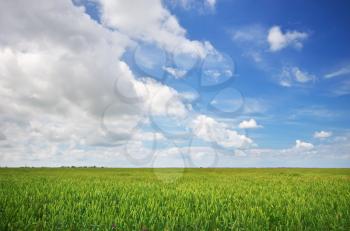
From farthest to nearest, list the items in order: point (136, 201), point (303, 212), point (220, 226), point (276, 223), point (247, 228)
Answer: point (136, 201), point (303, 212), point (276, 223), point (220, 226), point (247, 228)

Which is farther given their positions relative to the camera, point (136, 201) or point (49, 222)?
point (136, 201)

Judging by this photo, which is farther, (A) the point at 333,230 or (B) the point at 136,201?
(B) the point at 136,201

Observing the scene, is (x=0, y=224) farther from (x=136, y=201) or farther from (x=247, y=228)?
(x=247, y=228)

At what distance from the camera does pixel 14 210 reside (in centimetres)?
653

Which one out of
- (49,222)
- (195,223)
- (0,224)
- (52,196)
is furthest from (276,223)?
(52,196)

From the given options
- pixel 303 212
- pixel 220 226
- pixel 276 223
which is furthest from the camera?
pixel 303 212

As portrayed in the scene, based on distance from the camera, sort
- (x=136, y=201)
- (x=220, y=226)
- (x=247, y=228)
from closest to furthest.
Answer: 1. (x=247, y=228)
2. (x=220, y=226)
3. (x=136, y=201)

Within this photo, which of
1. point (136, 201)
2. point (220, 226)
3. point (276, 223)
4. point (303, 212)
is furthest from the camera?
point (136, 201)

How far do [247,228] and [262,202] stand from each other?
11.4 feet

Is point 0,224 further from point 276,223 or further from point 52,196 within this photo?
point 276,223

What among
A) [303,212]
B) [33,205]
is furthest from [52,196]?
[303,212]

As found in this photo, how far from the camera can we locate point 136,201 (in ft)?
27.1

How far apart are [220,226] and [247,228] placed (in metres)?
Result: 0.58

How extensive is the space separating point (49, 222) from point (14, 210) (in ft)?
4.70
